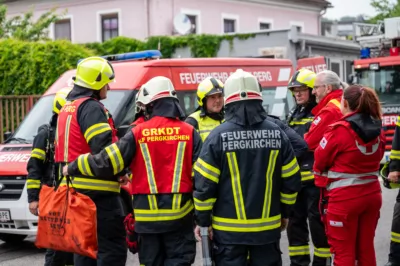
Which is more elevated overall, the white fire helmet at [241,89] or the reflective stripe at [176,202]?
the white fire helmet at [241,89]

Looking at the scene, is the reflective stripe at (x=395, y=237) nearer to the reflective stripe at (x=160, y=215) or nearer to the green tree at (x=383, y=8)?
the reflective stripe at (x=160, y=215)

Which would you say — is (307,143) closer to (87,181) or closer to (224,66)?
(87,181)

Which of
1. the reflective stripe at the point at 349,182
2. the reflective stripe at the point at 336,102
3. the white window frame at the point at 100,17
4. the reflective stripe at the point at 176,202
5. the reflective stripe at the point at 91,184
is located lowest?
the reflective stripe at the point at 176,202

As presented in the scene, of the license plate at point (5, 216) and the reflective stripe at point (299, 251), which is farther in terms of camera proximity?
the license plate at point (5, 216)

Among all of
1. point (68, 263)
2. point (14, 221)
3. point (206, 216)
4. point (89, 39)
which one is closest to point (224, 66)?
point (14, 221)

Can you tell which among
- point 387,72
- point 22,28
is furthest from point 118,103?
point 22,28

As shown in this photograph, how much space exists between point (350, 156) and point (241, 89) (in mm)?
1343

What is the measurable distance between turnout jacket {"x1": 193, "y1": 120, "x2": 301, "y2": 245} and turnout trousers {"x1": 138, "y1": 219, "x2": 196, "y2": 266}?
442mm

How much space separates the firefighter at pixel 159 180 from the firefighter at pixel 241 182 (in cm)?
39

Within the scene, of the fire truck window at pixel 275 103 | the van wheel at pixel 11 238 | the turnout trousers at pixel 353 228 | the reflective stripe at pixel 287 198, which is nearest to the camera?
the reflective stripe at pixel 287 198

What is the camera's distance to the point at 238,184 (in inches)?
206

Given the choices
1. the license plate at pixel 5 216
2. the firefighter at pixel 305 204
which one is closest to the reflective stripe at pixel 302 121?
the firefighter at pixel 305 204

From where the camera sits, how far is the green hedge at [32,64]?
16.8 meters

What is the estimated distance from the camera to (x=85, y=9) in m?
32.0
